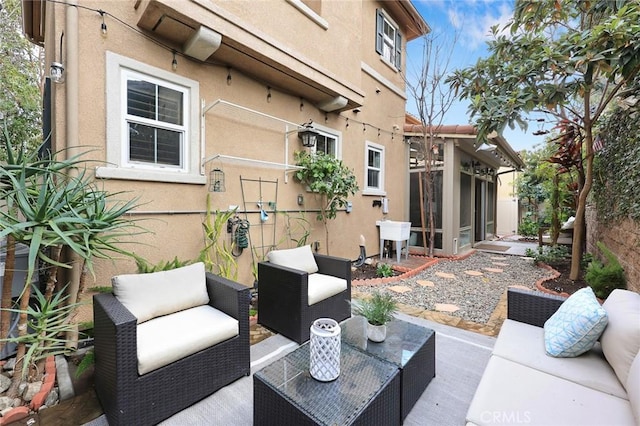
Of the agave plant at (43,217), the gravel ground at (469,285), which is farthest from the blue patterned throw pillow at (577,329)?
the agave plant at (43,217)

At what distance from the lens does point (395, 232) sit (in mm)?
7125

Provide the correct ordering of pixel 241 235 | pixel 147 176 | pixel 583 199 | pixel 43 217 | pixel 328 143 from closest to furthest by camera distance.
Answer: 1. pixel 43 217
2. pixel 147 176
3. pixel 241 235
4. pixel 583 199
5. pixel 328 143

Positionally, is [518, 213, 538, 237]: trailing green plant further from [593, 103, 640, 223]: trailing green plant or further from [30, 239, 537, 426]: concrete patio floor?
[30, 239, 537, 426]: concrete patio floor

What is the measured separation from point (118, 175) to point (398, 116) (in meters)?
7.25

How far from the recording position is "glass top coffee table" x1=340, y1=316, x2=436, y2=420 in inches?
80.1

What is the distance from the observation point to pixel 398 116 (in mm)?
8266

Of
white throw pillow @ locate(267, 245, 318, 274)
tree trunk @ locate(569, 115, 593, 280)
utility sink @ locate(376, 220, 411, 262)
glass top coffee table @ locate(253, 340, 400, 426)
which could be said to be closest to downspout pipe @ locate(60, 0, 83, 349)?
white throw pillow @ locate(267, 245, 318, 274)

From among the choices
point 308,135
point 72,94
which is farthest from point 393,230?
point 72,94

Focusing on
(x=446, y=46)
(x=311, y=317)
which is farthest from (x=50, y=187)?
(x=446, y=46)

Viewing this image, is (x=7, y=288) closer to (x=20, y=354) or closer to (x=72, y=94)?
(x=20, y=354)

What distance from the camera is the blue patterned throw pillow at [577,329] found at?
192 cm

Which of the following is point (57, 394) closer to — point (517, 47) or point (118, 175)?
point (118, 175)

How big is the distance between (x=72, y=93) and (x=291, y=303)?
10.3ft

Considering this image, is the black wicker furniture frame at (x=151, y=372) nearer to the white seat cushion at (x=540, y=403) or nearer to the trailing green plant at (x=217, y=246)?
the trailing green plant at (x=217, y=246)
